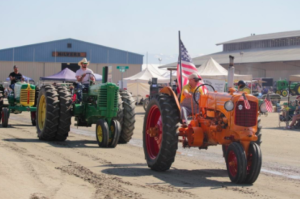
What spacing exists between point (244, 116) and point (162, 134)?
140 centimetres

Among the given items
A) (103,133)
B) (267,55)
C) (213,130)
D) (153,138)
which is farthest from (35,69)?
(213,130)

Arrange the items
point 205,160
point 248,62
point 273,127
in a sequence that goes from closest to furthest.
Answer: point 205,160
point 273,127
point 248,62

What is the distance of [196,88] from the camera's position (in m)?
8.28

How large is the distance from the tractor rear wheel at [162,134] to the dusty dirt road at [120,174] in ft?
0.69

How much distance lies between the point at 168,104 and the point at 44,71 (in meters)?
45.0

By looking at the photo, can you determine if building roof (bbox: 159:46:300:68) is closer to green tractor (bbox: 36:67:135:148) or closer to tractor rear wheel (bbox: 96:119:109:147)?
green tractor (bbox: 36:67:135:148)

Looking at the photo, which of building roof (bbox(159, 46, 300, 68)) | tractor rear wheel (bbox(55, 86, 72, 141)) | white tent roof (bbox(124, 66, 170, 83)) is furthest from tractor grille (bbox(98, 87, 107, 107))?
building roof (bbox(159, 46, 300, 68))

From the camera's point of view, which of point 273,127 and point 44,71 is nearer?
point 273,127

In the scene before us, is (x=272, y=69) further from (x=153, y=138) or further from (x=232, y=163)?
(x=232, y=163)

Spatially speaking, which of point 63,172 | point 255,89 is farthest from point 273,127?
point 255,89

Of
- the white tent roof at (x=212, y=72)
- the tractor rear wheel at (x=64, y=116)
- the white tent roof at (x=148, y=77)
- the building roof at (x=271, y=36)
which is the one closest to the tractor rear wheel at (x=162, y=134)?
the tractor rear wheel at (x=64, y=116)

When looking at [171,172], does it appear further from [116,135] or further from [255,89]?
[255,89]

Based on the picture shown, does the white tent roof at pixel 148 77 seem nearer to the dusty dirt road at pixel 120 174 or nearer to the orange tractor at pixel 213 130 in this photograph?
the dusty dirt road at pixel 120 174

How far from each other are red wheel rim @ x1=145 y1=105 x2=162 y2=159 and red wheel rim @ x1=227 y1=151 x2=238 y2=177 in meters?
1.68
